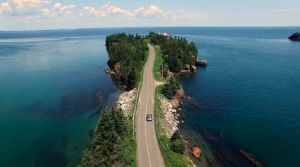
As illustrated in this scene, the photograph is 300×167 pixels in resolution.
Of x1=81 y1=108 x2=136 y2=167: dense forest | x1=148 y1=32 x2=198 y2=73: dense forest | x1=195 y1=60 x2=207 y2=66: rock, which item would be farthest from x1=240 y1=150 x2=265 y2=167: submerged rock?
x1=195 y1=60 x2=207 y2=66: rock

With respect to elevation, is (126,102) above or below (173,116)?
above

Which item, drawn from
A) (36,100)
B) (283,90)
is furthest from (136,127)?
(283,90)

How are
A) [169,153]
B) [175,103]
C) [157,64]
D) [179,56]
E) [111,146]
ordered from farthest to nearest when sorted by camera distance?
1. [179,56]
2. [157,64]
3. [175,103]
4. [169,153]
5. [111,146]

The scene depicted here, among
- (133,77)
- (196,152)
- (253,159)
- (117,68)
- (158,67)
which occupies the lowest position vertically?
(253,159)

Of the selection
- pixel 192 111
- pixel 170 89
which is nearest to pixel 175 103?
pixel 170 89

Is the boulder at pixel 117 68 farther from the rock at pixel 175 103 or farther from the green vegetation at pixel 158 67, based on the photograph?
the rock at pixel 175 103

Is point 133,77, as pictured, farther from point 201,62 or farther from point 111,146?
point 201,62
